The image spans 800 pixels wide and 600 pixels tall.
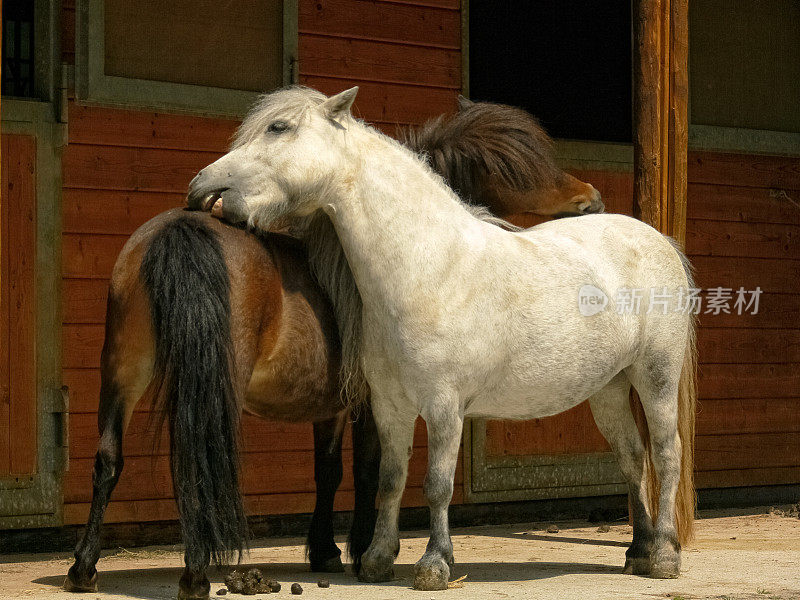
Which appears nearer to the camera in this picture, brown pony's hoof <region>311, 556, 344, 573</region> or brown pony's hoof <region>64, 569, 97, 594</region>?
brown pony's hoof <region>64, 569, 97, 594</region>

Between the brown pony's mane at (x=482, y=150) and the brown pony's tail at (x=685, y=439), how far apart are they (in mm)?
901

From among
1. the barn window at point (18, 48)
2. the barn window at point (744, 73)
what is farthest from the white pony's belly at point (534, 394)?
the barn window at point (744, 73)

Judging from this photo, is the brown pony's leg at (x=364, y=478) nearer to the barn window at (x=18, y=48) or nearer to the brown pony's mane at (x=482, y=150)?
the brown pony's mane at (x=482, y=150)

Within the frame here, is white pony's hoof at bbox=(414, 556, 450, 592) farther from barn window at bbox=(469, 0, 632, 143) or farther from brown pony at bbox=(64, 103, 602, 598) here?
barn window at bbox=(469, 0, 632, 143)

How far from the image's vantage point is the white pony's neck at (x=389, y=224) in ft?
15.2

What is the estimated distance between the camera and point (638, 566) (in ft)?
16.9

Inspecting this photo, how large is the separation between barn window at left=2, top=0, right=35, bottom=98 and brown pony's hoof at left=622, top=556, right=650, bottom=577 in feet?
12.5

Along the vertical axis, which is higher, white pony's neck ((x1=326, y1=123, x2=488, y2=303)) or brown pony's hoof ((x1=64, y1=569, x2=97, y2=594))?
white pony's neck ((x1=326, y1=123, x2=488, y2=303))

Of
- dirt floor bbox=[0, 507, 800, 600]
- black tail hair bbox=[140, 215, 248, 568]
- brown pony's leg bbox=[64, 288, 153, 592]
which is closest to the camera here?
black tail hair bbox=[140, 215, 248, 568]

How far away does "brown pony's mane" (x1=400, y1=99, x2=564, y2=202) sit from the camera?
5.27 m

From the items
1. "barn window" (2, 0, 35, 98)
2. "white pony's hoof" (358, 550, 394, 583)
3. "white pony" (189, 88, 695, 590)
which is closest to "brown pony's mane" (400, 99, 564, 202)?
"white pony" (189, 88, 695, 590)

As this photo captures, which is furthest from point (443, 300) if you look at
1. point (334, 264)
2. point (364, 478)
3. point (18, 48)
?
point (18, 48)

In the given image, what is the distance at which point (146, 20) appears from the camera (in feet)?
20.3

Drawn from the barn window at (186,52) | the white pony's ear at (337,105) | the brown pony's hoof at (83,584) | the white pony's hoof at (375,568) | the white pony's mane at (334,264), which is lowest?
the white pony's hoof at (375,568)
